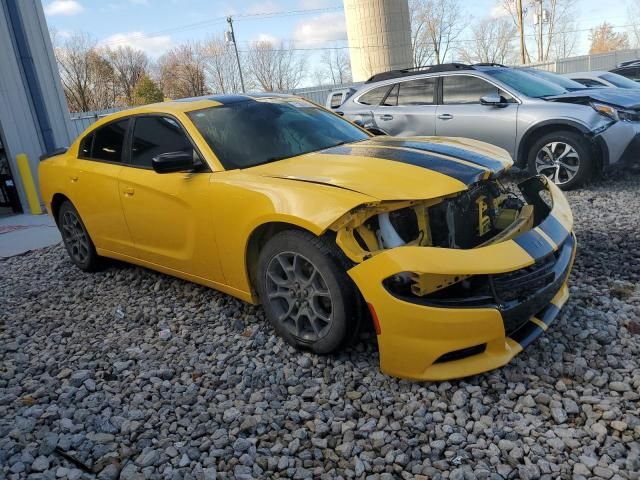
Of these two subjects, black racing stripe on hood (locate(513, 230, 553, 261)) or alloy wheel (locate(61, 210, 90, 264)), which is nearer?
black racing stripe on hood (locate(513, 230, 553, 261))

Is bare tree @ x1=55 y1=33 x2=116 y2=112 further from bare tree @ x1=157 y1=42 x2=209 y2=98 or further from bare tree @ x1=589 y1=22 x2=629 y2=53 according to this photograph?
bare tree @ x1=589 y1=22 x2=629 y2=53

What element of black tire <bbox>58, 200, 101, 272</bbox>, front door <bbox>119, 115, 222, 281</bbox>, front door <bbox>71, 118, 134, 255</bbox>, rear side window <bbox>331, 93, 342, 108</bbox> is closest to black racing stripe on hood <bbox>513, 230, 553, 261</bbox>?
front door <bbox>119, 115, 222, 281</bbox>

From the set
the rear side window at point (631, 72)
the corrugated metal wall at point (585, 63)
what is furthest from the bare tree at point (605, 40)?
the rear side window at point (631, 72)

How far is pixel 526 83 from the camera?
7.02 m

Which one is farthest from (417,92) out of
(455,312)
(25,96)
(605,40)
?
(605,40)

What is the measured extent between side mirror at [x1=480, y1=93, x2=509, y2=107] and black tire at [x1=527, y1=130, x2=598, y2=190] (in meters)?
0.64

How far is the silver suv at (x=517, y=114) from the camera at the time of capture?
6.19 m

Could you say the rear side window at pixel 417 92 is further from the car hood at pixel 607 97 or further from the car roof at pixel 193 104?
the car roof at pixel 193 104

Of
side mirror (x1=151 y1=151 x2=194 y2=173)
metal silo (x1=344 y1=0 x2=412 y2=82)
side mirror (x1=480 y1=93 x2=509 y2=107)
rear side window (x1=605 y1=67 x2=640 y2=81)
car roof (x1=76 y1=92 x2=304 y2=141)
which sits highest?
metal silo (x1=344 y1=0 x2=412 y2=82)

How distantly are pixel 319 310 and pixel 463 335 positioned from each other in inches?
32.1

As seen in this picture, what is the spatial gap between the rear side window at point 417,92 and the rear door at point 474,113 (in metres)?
0.18

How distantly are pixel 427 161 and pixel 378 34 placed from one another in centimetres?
3089

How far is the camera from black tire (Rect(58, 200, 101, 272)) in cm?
492

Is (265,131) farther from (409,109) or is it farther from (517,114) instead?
(409,109)
